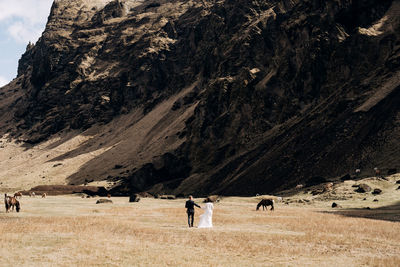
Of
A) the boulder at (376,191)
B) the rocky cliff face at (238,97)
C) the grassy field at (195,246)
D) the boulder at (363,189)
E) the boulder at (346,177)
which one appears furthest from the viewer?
the rocky cliff face at (238,97)

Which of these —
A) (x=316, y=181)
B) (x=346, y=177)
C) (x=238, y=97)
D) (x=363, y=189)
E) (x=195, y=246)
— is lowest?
(x=195, y=246)

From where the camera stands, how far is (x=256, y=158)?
8000cm

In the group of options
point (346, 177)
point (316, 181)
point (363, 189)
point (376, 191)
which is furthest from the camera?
point (316, 181)

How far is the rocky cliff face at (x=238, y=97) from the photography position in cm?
7069

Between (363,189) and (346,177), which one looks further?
(346,177)

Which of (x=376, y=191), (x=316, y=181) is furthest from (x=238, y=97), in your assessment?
(x=376, y=191)

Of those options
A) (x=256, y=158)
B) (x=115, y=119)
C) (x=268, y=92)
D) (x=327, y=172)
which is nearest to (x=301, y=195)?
(x=327, y=172)

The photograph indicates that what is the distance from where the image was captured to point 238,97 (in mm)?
105375

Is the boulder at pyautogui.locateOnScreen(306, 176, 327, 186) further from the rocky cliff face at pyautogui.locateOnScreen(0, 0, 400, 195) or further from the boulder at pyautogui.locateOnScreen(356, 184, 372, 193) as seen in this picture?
the boulder at pyautogui.locateOnScreen(356, 184, 372, 193)

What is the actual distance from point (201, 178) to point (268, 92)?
28752 millimetres

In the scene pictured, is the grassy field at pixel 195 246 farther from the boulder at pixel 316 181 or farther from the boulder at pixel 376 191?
the boulder at pixel 316 181

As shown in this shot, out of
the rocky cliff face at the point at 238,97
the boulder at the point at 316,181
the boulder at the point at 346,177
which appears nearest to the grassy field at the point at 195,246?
the boulder at the point at 346,177

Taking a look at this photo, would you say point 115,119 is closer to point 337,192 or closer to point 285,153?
point 285,153

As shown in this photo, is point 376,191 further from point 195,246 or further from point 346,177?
point 195,246
